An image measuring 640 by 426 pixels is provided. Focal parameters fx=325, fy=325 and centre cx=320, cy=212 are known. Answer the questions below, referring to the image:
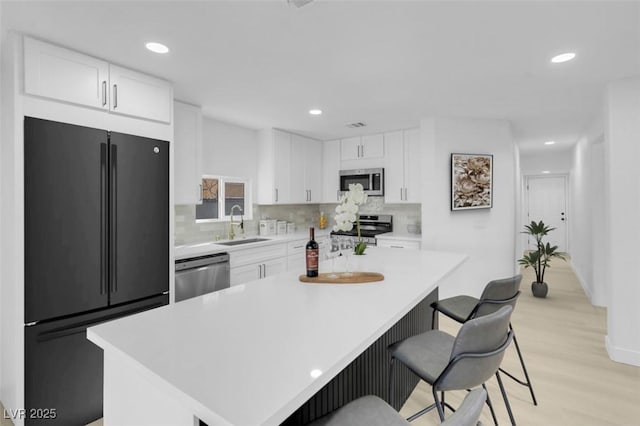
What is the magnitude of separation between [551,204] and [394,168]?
5331 millimetres

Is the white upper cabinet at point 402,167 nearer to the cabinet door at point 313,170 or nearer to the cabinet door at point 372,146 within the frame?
the cabinet door at point 372,146

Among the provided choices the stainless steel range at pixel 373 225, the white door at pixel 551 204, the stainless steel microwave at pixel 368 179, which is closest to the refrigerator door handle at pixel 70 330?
the stainless steel range at pixel 373 225

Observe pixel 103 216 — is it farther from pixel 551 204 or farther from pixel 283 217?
pixel 551 204

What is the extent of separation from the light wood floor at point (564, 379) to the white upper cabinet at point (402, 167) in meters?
1.80

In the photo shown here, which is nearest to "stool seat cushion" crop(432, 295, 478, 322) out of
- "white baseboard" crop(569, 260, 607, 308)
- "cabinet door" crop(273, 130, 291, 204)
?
"cabinet door" crop(273, 130, 291, 204)

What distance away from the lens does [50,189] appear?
6.38ft

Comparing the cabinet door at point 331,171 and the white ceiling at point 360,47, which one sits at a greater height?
the white ceiling at point 360,47

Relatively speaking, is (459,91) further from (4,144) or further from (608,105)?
(4,144)

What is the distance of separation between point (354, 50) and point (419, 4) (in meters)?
0.58

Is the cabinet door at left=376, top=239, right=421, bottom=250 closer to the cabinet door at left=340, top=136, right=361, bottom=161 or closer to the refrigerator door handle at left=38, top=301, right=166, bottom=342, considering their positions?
the cabinet door at left=340, top=136, right=361, bottom=161

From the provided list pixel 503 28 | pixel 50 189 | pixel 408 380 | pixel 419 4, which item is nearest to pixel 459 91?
pixel 503 28

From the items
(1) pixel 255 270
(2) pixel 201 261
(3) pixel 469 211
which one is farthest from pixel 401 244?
(2) pixel 201 261

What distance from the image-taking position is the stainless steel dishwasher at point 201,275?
289 cm

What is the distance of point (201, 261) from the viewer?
3.11 metres
